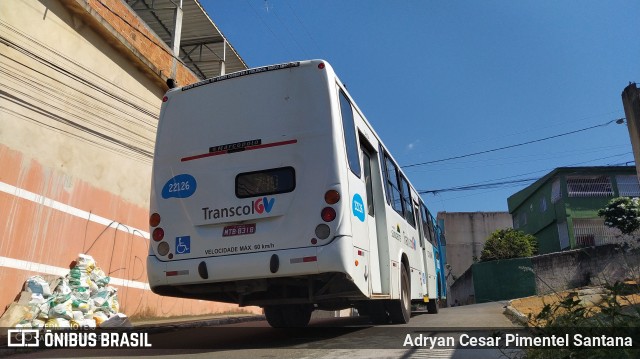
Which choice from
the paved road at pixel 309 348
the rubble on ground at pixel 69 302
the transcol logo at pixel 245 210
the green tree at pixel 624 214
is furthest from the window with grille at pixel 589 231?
the transcol logo at pixel 245 210

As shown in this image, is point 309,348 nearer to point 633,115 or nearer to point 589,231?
point 633,115

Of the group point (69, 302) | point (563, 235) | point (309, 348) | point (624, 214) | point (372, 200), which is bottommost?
point (309, 348)

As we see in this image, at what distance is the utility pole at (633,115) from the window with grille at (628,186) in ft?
54.1

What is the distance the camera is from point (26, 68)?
8086 mm

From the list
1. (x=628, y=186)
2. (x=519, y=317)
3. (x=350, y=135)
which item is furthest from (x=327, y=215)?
(x=628, y=186)

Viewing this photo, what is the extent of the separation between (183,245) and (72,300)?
3.14 m

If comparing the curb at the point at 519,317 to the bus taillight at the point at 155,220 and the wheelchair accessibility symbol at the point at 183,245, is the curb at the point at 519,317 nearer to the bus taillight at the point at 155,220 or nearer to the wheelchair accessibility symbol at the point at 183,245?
the wheelchair accessibility symbol at the point at 183,245

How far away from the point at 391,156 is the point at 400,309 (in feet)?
9.02

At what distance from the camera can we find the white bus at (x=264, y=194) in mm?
5074

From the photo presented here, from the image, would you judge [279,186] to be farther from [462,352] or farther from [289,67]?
[462,352]

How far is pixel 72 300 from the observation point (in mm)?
7266

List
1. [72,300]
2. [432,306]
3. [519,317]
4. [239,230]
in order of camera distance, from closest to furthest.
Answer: [239,230]
[519,317]
[72,300]
[432,306]

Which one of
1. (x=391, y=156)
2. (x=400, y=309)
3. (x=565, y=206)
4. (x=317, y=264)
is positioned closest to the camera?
(x=317, y=264)

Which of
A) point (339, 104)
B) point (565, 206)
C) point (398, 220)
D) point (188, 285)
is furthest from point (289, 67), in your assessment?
point (565, 206)
